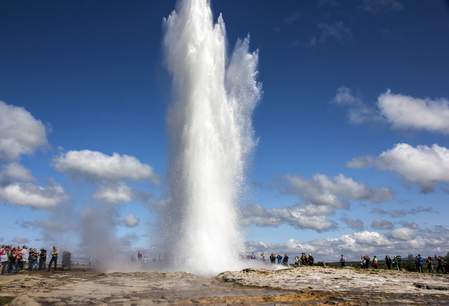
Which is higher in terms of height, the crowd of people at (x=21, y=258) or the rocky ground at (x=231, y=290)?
the crowd of people at (x=21, y=258)

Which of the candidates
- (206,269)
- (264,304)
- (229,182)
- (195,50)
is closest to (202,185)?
(229,182)

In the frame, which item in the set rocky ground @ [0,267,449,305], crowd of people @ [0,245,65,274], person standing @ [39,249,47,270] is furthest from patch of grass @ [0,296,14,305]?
person standing @ [39,249,47,270]

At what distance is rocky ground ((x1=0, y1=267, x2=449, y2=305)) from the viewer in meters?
16.2

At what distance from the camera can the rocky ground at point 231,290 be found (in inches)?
639

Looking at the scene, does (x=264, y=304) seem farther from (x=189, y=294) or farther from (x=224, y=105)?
(x=224, y=105)

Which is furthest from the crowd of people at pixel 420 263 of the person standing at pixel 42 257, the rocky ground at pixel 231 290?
the person standing at pixel 42 257

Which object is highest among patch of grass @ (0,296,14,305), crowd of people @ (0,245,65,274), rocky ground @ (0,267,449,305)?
crowd of people @ (0,245,65,274)

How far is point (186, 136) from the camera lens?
35.6 metres

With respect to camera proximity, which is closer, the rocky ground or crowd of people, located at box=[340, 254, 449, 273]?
the rocky ground

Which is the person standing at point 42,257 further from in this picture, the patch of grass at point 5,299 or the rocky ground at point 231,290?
the patch of grass at point 5,299

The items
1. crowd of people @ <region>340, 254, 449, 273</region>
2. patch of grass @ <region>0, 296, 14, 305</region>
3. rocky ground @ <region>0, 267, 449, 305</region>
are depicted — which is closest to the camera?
patch of grass @ <region>0, 296, 14, 305</region>

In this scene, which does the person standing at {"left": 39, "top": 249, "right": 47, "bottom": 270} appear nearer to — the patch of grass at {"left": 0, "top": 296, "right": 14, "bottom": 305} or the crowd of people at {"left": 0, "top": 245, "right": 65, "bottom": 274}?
the crowd of people at {"left": 0, "top": 245, "right": 65, "bottom": 274}

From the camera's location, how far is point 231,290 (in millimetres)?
19781

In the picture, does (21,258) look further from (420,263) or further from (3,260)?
(420,263)
